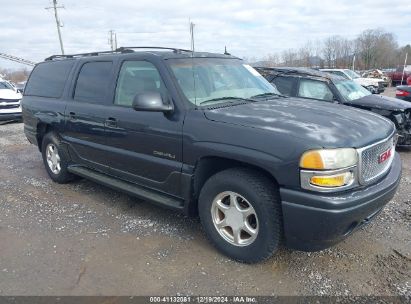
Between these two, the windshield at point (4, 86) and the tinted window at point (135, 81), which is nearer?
the tinted window at point (135, 81)

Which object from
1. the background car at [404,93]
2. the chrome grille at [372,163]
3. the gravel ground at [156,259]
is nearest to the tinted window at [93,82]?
the gravel ground at [156,259]

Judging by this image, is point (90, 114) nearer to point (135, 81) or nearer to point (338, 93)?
point (135, 81)

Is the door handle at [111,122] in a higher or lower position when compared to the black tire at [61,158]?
higher

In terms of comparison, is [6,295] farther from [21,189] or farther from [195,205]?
[21,189]

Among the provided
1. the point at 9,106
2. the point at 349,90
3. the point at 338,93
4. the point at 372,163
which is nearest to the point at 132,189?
the point at 372,163

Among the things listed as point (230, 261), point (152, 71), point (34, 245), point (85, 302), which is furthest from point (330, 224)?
point (34, 245)

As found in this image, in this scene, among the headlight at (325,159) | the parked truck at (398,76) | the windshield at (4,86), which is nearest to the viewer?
the headlight at (325,159)

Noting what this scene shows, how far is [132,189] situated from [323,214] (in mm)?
2195

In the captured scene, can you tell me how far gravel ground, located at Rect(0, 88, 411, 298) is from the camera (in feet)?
9.77

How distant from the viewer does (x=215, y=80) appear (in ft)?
12.8

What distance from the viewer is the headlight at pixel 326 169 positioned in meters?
2.68

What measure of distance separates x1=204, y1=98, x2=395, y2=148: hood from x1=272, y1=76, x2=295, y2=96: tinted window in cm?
388

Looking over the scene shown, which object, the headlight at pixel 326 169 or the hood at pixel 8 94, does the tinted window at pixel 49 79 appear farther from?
the hood at pixel 8 94

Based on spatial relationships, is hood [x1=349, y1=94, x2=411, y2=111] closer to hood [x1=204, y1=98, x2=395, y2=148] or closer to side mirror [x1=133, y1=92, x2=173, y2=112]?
hood [x1=204, y1=98, x2=395, y2=148]
